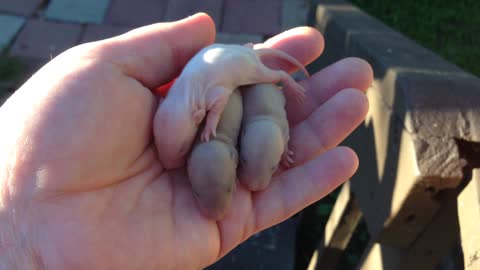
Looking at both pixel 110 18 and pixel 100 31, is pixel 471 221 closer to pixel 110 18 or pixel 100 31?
pixel 100 31

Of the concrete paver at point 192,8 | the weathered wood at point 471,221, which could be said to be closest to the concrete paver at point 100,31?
the concrete paver at point 192,8

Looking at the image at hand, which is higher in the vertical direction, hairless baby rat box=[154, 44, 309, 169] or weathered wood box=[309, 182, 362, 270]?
hairless baby rat box=[154, 44, 309, 169]

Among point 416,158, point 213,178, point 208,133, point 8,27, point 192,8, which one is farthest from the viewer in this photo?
point 192,8

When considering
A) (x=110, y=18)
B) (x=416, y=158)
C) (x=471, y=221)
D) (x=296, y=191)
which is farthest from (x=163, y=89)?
(x=110, y=18)

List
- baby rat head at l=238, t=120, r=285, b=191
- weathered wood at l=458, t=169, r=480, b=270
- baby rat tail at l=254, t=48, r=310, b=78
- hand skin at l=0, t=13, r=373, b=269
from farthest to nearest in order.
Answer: baby rat tail at l=254, t=48, r=310, b=78 → baby rat head at l=238, t=120, r=285, b=191 → hand skin at l=0, t=13, r=373, b=269 → weathered wood at l=458, t=169, r=480, b=270

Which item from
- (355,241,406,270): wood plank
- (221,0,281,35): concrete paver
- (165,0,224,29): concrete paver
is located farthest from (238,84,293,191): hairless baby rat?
(165,0,224,29): concrete paver

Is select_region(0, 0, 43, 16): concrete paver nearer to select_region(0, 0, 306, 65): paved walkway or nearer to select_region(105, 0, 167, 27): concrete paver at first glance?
select_region(0, 0, 306, 65): paved walkway
